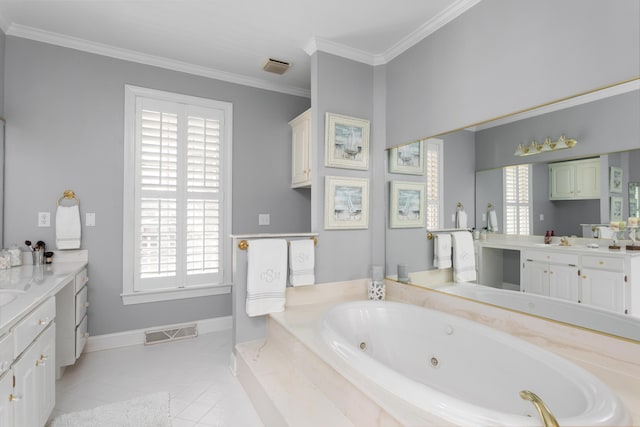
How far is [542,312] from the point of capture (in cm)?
177

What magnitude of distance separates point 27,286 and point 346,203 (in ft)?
7.04

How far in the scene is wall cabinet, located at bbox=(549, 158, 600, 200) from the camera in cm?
163

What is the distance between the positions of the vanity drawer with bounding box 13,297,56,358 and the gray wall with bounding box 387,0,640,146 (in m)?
2.60

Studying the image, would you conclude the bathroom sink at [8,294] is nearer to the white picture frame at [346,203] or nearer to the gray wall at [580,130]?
the white picture frame at [346,203]

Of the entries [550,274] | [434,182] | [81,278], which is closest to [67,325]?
[81,278]

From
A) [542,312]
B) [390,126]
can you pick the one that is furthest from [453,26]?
[542,312]

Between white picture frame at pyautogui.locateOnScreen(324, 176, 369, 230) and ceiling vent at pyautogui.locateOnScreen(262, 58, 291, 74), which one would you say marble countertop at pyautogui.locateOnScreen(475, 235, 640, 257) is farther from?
ceiling vent at pyautogui.locateOnScreen(262, 58, 291, 74)

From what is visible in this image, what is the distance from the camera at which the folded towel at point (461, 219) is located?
2344mm

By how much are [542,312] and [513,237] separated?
0.47 metres

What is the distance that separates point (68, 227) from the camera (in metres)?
2.55

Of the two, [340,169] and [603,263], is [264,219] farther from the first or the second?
[603,263]

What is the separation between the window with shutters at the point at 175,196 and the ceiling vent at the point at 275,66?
0.57m

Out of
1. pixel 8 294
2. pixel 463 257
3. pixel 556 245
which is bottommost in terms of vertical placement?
pixel 8 294

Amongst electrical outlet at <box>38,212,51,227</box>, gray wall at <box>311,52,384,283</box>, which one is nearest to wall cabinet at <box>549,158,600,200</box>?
gray wall at <box>311,52,384,283</box>
